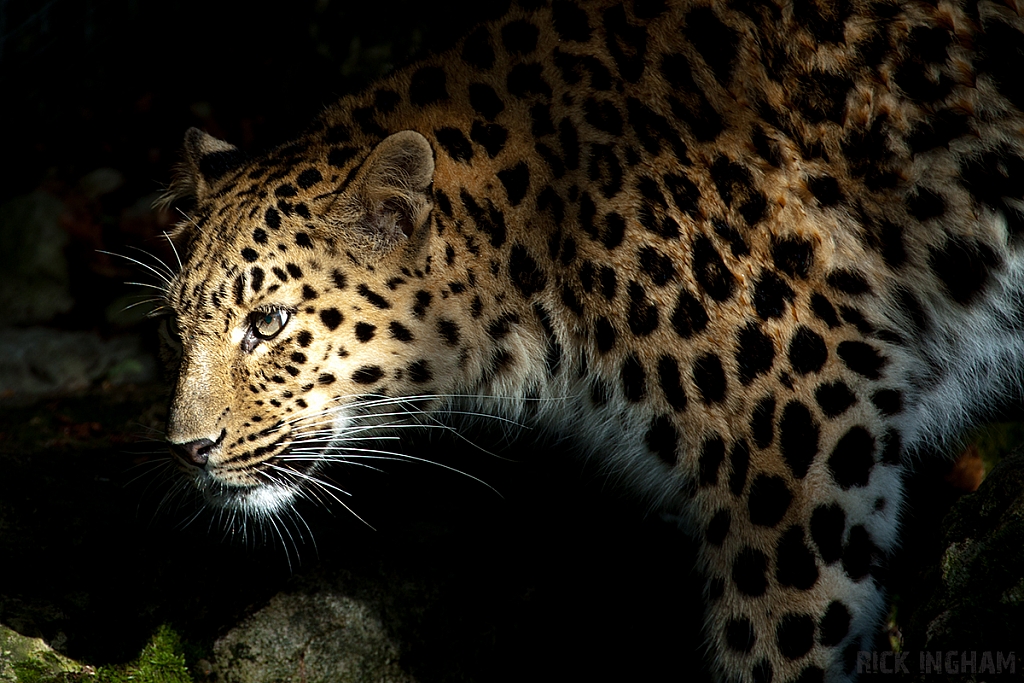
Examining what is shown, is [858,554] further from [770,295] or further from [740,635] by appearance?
[770,295]

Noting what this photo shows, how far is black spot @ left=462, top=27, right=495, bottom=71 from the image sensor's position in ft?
14.5

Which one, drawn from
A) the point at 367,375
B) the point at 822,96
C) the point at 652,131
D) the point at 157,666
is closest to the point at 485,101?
the point at 652,131

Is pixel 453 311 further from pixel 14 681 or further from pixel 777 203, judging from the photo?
pixel 14 681

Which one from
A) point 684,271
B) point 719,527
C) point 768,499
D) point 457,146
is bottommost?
point 719,527

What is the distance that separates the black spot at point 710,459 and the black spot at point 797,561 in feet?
1.15

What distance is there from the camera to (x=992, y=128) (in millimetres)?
4066

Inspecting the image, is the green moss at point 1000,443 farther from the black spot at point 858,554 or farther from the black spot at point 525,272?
the black spot at point 525,272

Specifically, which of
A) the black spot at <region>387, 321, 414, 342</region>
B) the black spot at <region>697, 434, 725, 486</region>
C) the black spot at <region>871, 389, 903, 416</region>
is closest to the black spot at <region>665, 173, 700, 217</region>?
the black spot at <region>697, 434, 725, 486</region>

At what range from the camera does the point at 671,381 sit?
399 cm

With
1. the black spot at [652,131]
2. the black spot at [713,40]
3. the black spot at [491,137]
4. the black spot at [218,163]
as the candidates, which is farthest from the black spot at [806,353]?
the black spot at [218,163]

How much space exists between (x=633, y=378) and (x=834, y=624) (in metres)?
1.24

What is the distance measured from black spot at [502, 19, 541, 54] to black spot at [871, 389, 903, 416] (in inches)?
82.3

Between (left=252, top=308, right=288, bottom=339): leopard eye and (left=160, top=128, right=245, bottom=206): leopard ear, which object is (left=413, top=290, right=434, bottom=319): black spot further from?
(left=160, top=128, right=245, bottom=206): leopard ear

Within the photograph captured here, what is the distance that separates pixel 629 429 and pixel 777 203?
44.1 inches
